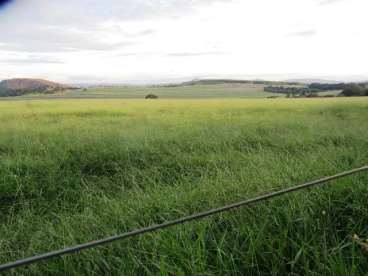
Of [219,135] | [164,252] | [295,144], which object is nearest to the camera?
[164,252]

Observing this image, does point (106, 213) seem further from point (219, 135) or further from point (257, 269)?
Answer: point (219, 135)

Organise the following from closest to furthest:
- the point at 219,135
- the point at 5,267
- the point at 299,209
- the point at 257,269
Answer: the point at 5,267
the point at 257,269
the point at 299,209
the point at 219,135

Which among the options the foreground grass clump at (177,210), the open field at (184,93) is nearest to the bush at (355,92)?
the open field at (184,93)

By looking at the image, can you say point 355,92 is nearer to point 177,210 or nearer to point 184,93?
point 184,93

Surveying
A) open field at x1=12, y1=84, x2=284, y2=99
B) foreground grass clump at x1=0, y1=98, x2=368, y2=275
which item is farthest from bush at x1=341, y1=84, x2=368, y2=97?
foreground grass clump at x1=0, y1=98, x2=368, y2=275

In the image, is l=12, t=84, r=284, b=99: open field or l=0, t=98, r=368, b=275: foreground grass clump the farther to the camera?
l=12, t=84, r=284, b=99: open field

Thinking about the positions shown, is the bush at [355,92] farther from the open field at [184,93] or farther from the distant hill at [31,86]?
the distant hill at [31,86]

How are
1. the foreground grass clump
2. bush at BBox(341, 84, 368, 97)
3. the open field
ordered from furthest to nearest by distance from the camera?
1. the open field
2. bush at BBox(341, 84, 368, 97)
3. the foreground grass clump

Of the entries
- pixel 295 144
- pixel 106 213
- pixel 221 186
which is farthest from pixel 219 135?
pixel 106 213

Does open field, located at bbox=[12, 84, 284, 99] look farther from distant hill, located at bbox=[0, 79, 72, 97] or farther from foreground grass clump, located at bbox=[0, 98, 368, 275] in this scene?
foreground grass clump, located at bbox=[0, 98, 368, 275]

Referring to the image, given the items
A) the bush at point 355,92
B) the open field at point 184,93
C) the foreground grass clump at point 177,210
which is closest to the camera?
the foreground grass clump at point 177,210

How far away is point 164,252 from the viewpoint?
80.7 inches

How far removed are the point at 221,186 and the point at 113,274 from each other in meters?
1.39

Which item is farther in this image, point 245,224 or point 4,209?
point 4,209
